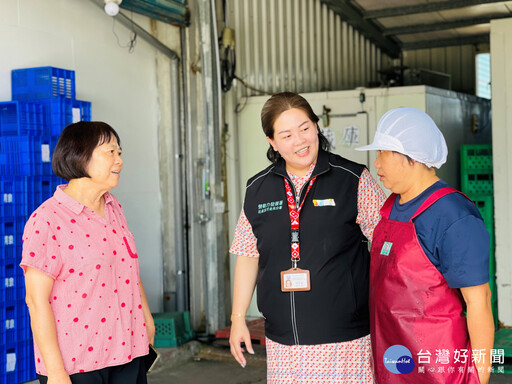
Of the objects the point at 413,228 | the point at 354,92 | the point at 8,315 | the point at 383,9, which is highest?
the point at 383,9

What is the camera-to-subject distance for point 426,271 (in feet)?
6.82

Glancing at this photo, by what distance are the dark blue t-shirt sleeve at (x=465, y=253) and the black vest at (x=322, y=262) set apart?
0.45 meters

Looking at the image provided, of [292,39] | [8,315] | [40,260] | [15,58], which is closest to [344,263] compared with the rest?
[40,260]

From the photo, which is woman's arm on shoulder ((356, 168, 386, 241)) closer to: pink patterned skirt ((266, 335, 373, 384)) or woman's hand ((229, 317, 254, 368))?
pink patterned skirt ((266, 335, 373, 384))

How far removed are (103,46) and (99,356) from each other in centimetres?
343

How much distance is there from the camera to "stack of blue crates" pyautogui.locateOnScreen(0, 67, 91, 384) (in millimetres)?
3990

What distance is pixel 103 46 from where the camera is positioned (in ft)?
17.2

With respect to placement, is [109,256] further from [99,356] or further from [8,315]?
[8,315]

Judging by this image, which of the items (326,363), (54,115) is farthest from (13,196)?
(326,363)

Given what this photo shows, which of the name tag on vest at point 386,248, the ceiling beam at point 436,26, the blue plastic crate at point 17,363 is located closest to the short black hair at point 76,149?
the name tag on vest at point 386,248

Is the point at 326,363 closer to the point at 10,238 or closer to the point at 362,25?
the point at 10,238

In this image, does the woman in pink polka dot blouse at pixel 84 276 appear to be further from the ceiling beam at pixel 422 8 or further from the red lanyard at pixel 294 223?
the ceiling beam at pixel 422 8

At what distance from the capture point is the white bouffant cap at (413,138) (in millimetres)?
2121

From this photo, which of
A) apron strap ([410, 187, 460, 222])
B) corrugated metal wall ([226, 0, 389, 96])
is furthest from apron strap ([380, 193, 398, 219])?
corrugated metal wall ([226, 0, 389, 96])
